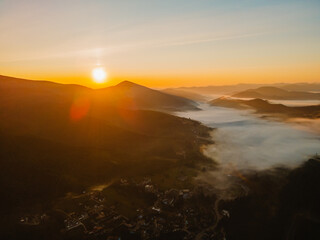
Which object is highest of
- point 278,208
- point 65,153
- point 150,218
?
point 65,153

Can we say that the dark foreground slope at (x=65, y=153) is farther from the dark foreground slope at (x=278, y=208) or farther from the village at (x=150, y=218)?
the dark foreground slope at (x=278, y=208)

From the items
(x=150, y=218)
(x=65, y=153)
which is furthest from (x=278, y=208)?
(x=65, y=153)

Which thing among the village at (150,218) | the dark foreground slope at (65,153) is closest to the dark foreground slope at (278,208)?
the village at (150,218)

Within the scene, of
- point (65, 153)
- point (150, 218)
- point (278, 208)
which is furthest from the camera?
point (65, 153)

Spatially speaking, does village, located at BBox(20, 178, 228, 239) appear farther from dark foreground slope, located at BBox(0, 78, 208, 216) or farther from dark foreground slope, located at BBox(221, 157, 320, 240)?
dark foreground slope, located at BBox(0, 78, 208, 216)

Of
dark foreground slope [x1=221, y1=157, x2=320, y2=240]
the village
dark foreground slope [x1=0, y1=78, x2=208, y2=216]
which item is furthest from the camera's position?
dark foreground slope [x1=0, y1=78, x2=208, y2=216]

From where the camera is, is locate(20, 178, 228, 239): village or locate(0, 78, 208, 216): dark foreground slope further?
locate(0, 78, 208, 216): dark foreground slope

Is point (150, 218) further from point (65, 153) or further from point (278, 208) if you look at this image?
point (65, 153)

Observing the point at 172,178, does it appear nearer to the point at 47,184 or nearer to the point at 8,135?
the point at 47,184

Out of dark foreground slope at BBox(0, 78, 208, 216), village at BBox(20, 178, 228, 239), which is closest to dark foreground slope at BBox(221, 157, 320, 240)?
village at BBox(20, 178, 228, 239)

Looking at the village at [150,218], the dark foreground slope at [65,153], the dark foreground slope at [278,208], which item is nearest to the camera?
the village at [150,218]

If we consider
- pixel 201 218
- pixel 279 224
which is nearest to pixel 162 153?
pixel 201 218
